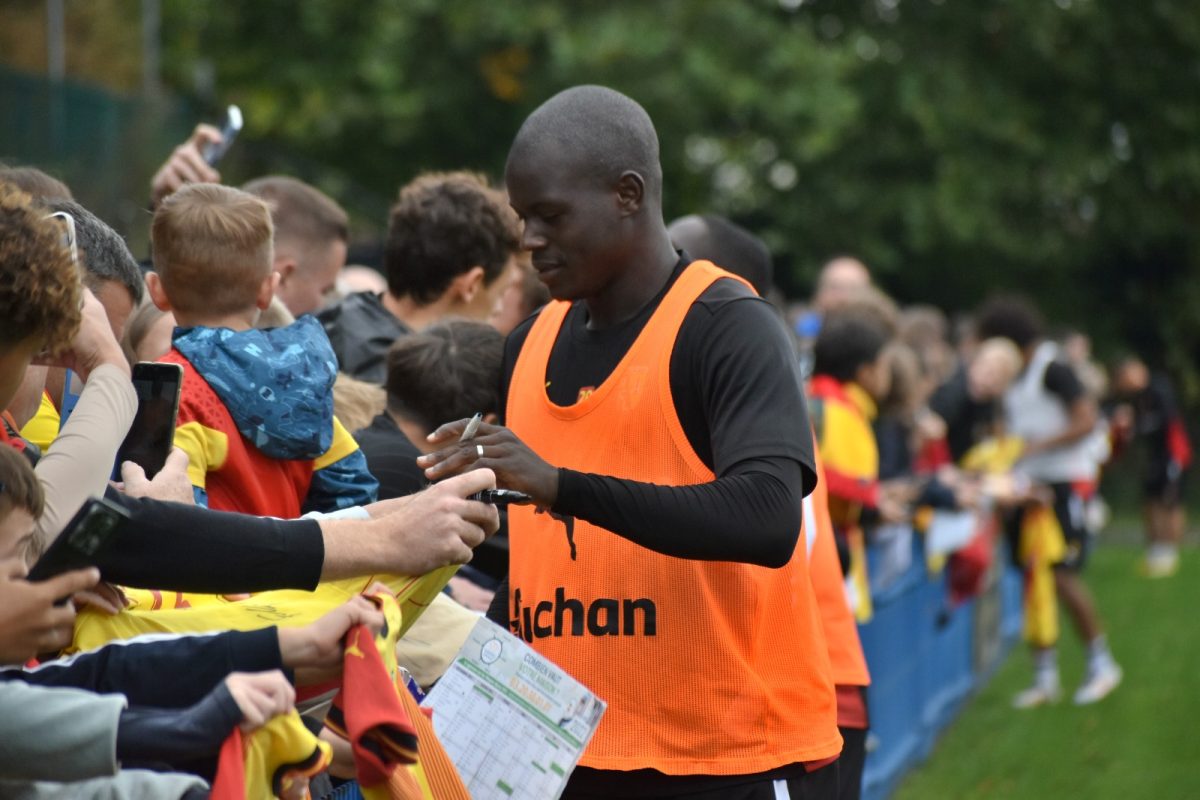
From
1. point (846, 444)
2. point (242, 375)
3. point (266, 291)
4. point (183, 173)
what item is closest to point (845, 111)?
point (846, 444)

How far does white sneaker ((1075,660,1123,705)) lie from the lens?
10.6 meters

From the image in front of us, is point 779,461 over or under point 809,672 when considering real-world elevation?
over

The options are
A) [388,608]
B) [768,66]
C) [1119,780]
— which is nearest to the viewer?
[388,608]

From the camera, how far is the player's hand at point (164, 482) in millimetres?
2891

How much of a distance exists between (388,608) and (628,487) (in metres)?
0.49

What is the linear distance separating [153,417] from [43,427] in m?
0.44

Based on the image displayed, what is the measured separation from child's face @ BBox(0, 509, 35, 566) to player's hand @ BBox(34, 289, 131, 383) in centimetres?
55

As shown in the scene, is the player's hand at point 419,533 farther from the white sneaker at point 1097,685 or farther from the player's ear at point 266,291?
the white sneaker at point 1097,685

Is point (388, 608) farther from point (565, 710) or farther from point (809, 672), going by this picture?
point (809, 672)

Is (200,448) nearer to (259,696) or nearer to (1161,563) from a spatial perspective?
(259,696)

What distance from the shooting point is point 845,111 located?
18422 millimetres

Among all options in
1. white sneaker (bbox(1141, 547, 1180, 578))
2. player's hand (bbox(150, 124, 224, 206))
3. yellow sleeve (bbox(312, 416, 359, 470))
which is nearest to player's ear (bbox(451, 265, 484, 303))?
player's hand (bbox(150, 124, 224, 206))

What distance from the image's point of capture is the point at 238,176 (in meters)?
14.5

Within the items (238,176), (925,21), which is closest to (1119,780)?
(238,176)
